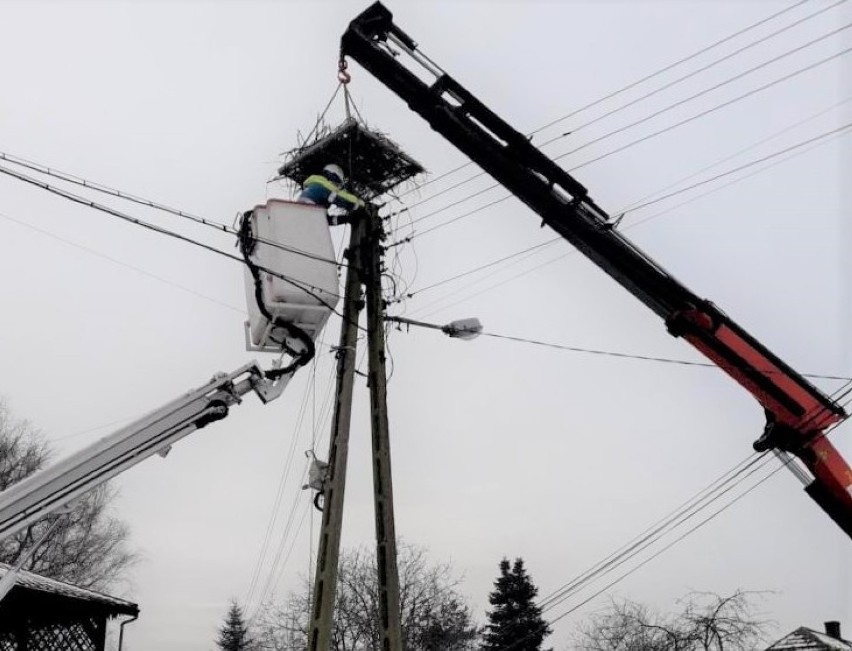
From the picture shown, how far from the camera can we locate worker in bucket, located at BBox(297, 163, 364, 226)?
30.4 feet

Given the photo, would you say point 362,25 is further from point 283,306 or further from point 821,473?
point 821,473

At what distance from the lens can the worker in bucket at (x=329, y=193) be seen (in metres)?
9.27

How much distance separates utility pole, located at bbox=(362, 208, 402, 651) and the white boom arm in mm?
2526

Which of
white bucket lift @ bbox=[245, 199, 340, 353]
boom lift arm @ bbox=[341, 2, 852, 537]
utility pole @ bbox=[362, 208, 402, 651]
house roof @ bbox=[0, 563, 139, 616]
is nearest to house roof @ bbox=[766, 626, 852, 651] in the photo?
boom lift arm @ bbox=[341, 2, 852, 537]

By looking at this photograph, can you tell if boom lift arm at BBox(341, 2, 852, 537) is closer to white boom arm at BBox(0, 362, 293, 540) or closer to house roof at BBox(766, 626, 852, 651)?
white boom arm at BBox(0, 362, 293, 540)

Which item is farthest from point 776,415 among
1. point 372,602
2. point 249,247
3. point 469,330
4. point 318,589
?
point 372,602

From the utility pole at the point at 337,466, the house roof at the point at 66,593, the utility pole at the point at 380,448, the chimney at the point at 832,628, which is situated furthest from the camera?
the chimney at the point at 832,628

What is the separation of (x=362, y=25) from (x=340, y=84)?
807 mm

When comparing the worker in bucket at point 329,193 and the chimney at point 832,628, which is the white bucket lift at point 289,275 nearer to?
the worker in bucket at point 329,193

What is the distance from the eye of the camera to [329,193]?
9.37m

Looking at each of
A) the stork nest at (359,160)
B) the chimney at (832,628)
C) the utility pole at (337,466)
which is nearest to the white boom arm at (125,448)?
the utility pole at (337,466)

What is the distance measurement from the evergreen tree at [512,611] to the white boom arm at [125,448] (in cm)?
2726

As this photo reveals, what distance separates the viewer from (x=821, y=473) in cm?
936

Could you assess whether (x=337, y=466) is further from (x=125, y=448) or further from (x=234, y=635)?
(x=234, y=635)
